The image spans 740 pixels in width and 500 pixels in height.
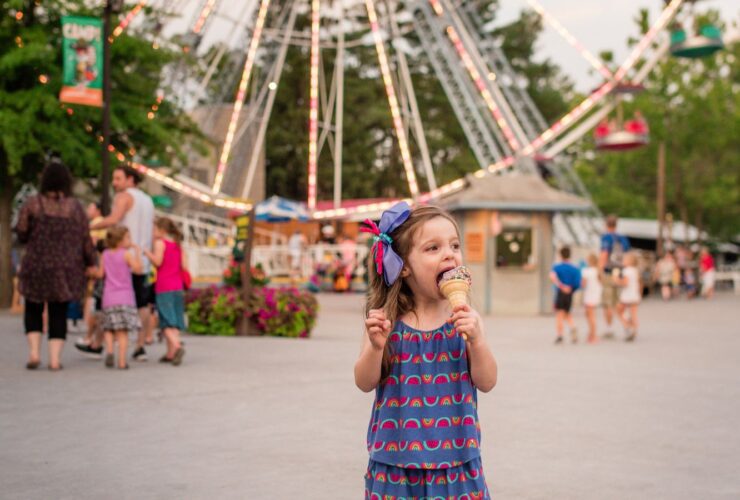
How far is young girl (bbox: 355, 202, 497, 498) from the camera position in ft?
10.6

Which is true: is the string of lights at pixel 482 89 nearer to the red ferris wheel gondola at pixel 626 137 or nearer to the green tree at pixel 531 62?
the red ferris wheel gondola at pixel 626 137

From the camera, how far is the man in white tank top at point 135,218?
998 centimetres

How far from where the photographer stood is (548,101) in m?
54.7

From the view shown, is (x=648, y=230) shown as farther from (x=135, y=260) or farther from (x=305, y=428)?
(x=305, y=428)

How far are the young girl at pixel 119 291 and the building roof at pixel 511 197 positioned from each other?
11.9 metres

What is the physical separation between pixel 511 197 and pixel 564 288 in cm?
712

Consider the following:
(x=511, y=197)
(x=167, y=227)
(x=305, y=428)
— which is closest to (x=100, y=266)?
(x=167, y=227)

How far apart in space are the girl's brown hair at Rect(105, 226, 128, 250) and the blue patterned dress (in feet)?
22.2

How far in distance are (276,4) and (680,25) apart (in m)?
12.3

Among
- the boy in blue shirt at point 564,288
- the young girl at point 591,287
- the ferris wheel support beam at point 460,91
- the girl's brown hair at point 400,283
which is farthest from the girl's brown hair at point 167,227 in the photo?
the ferris wheel support beam at point 460,91

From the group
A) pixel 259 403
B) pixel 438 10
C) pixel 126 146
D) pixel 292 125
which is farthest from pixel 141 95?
pixel 292 125

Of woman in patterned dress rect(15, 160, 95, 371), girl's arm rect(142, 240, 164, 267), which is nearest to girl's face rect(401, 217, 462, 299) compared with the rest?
woman in patterned dress rect(15, 160, 95, 371)

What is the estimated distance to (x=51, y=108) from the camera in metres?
17.8

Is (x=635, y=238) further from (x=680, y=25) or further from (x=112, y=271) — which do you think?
(x=112, y=271)
